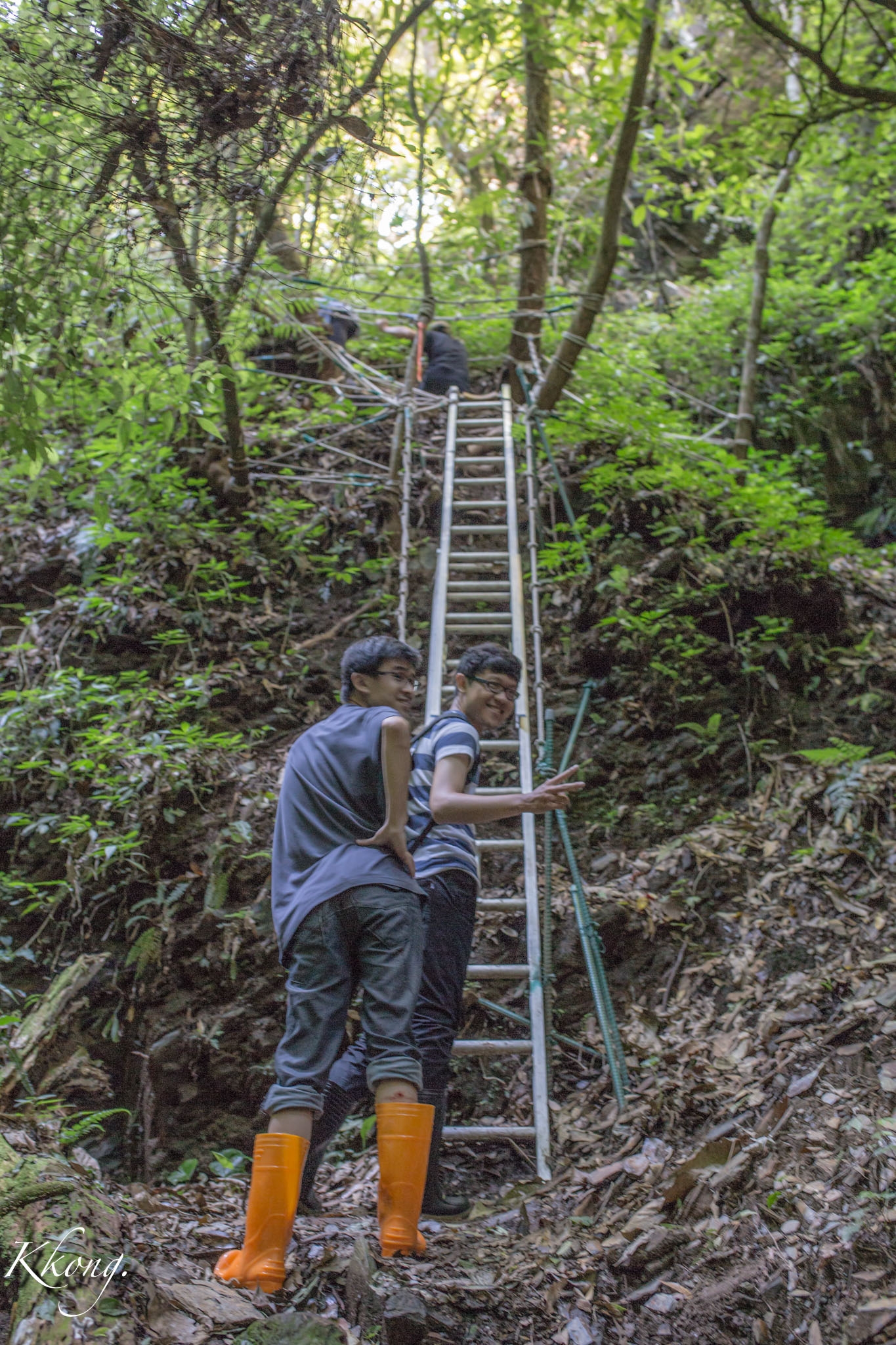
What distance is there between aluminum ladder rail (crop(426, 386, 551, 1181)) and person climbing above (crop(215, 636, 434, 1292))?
0.57 metres

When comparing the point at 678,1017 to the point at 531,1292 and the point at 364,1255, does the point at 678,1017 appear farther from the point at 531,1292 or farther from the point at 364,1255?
the point at 364,1255

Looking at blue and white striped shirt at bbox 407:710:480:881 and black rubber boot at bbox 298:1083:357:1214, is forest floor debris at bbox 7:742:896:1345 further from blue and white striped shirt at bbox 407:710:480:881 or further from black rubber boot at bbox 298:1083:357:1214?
blue and white striped shirt at bbox 407:710:480:881

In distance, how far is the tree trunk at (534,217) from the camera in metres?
7.01

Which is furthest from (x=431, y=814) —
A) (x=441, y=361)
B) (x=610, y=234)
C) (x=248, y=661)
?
(x=441, y=361)

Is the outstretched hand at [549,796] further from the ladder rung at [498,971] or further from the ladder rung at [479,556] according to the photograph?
the ladder rung at [479,556]

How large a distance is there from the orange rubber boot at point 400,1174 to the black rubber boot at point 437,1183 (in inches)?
16.5

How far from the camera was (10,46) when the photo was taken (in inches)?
74.2

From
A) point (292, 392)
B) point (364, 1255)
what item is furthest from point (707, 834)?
point (292, 392)

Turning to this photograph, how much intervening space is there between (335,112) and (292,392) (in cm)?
510

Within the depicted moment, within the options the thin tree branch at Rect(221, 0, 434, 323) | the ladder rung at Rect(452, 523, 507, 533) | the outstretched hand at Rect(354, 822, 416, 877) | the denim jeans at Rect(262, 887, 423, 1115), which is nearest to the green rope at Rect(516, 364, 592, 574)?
the ladder rung at Rect(452, 523, 507, 533)

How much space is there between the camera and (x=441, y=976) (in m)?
2.74

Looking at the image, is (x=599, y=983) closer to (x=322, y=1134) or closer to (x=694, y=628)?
(x=322, y=1134)

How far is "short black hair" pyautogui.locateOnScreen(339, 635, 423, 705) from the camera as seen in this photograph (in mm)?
2656

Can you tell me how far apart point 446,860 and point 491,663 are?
65 cm
